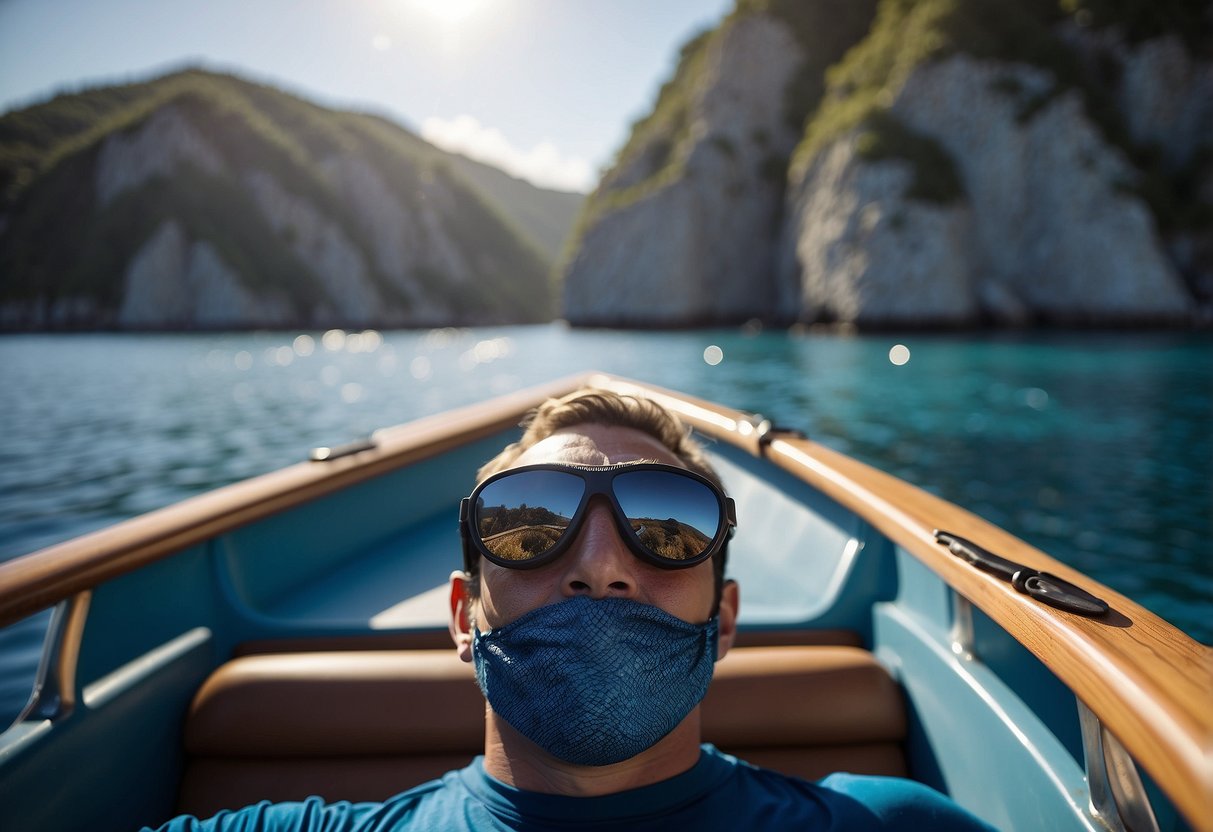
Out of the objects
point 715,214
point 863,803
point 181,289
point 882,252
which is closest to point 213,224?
point 181,289

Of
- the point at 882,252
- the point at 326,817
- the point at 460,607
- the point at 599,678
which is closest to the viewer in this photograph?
the point at 599,678

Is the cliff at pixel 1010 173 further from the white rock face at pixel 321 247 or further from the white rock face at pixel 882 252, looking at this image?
the white rock face at pixel 321 247

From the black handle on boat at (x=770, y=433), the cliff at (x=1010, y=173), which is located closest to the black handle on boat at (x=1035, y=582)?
the black handle on boat at (x=770, y=433)

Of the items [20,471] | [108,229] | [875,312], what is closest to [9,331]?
[108,229]

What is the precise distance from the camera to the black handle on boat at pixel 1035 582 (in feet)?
3.49

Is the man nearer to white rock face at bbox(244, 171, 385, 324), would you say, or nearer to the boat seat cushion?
the boat seat cushion

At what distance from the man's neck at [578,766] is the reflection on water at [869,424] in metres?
5.08

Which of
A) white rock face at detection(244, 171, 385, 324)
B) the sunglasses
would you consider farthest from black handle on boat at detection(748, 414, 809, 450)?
white rock face at detection(244, 171, 385, 324)

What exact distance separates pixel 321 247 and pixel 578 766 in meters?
78.7

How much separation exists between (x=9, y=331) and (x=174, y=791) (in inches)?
3414

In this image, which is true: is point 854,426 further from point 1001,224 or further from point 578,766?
point 1001,224

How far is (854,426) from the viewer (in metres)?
11.5

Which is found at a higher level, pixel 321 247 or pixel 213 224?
pixel 213 224

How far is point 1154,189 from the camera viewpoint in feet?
120
